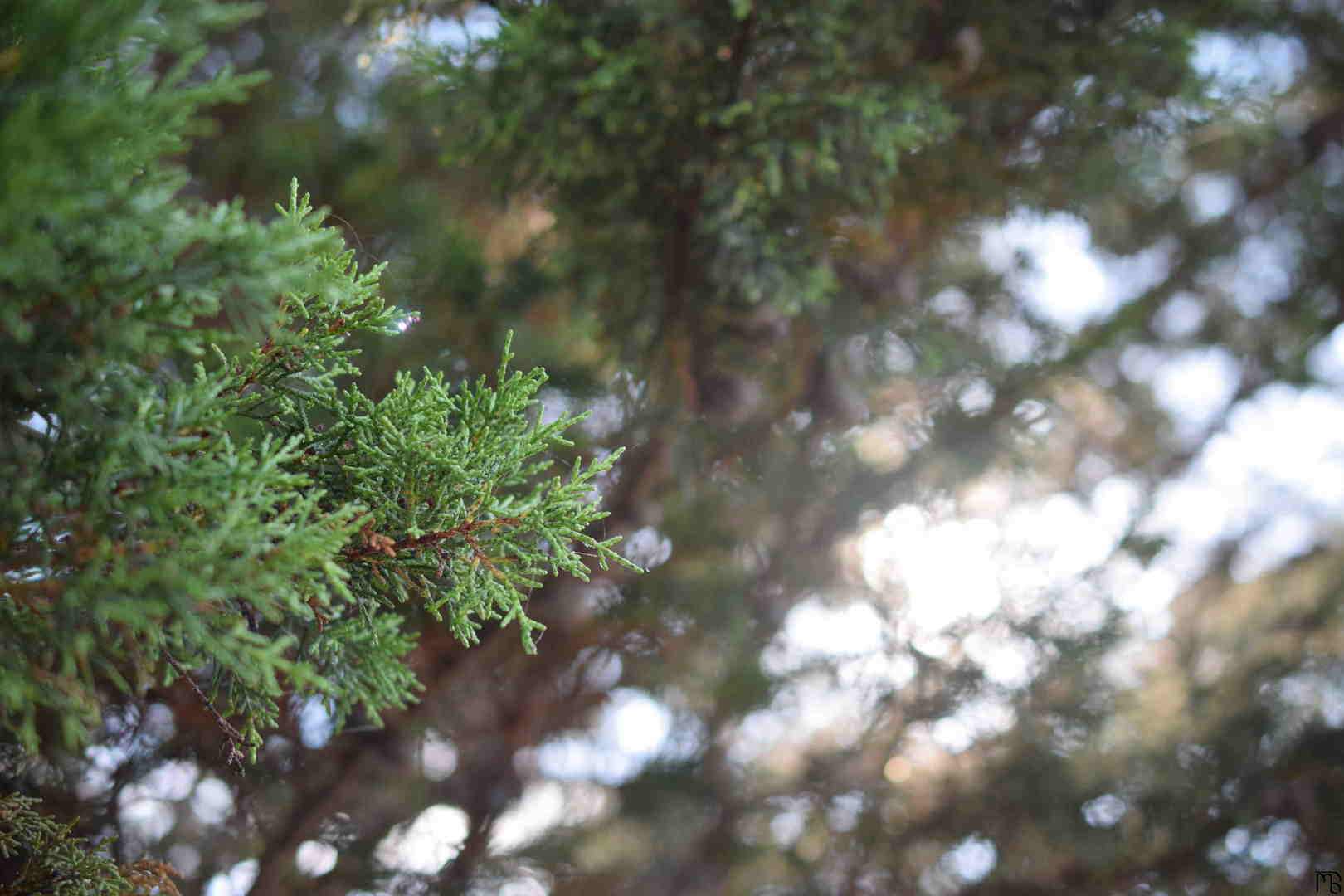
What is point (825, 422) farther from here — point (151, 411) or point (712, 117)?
point (151, 411)

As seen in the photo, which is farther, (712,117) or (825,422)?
(825,422)

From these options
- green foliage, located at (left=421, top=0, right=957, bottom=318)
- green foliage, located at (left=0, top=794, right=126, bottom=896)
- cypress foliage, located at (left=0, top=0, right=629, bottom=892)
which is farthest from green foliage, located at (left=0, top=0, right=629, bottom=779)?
green foliage, located at (left=421, top=0, right=957, bottom=318)

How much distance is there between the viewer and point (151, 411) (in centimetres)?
103

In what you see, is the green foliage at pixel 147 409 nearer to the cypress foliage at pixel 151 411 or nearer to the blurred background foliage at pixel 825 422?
the cypress foliage at pixel 151 411

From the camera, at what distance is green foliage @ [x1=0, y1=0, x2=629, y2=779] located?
0.88 m

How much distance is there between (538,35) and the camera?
227 cm

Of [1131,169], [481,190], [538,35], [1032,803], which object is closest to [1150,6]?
[1131,169]

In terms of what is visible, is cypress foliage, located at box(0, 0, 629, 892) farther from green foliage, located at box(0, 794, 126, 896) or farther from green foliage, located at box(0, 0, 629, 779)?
green foliage, located at box(0, 794, 126, 896)

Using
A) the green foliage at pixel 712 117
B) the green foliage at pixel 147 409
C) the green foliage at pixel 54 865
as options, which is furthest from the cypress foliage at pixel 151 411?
the green foliage at pixel 712 117

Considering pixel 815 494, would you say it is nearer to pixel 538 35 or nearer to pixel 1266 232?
pixel 538 35

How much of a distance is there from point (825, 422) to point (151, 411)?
265 cm

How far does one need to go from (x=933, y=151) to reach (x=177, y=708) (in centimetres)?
289

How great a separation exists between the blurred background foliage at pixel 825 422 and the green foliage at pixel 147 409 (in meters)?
0.81

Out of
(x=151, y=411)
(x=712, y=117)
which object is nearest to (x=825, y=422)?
(x=712, y=117)
